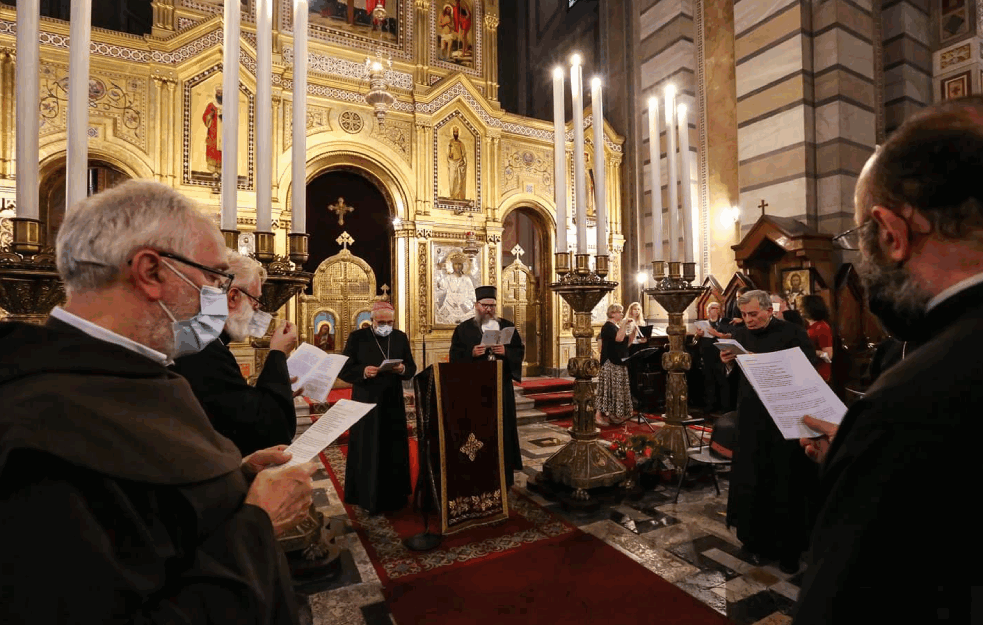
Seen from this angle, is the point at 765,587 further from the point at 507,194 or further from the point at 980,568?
the point at 507,194

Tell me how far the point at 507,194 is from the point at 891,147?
1015 centimetres

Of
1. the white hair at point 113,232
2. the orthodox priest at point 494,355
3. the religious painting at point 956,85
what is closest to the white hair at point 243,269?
the white hair at point 113,232

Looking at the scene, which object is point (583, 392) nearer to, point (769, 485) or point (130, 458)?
point (769, 485)

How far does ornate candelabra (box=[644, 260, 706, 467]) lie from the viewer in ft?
14.9

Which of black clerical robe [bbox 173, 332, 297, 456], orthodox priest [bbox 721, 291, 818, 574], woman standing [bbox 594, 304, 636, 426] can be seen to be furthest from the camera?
woman standing [bbox 594, 304, 636, 426]

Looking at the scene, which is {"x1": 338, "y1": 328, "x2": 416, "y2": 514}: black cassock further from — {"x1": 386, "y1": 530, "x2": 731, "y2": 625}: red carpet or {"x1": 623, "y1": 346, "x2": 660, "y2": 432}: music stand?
{"x1": 623, "y1": 346, "x2": 660, "y2": 432}: music stand

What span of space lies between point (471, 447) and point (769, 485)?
6.79ft

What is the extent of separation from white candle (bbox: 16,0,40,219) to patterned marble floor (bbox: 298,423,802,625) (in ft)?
7.75

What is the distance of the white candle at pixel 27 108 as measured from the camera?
2.05 m

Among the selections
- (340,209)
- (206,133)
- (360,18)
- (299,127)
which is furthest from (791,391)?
(360,18)

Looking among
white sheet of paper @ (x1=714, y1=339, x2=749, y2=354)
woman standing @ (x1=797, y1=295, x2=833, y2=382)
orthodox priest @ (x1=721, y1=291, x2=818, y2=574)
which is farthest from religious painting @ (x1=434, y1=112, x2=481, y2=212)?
orthodox priest @ (x1=721, y1=291, x2=818, y2=574)

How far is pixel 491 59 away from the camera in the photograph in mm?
11430

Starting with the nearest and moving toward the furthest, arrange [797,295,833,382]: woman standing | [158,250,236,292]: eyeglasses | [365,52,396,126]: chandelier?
[158,250,236,292]: eyeglasses
[797,295,833,382]: woman standing
[365,52,396,126]: chandelier

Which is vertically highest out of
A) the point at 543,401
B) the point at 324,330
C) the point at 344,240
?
the point at 344,240
